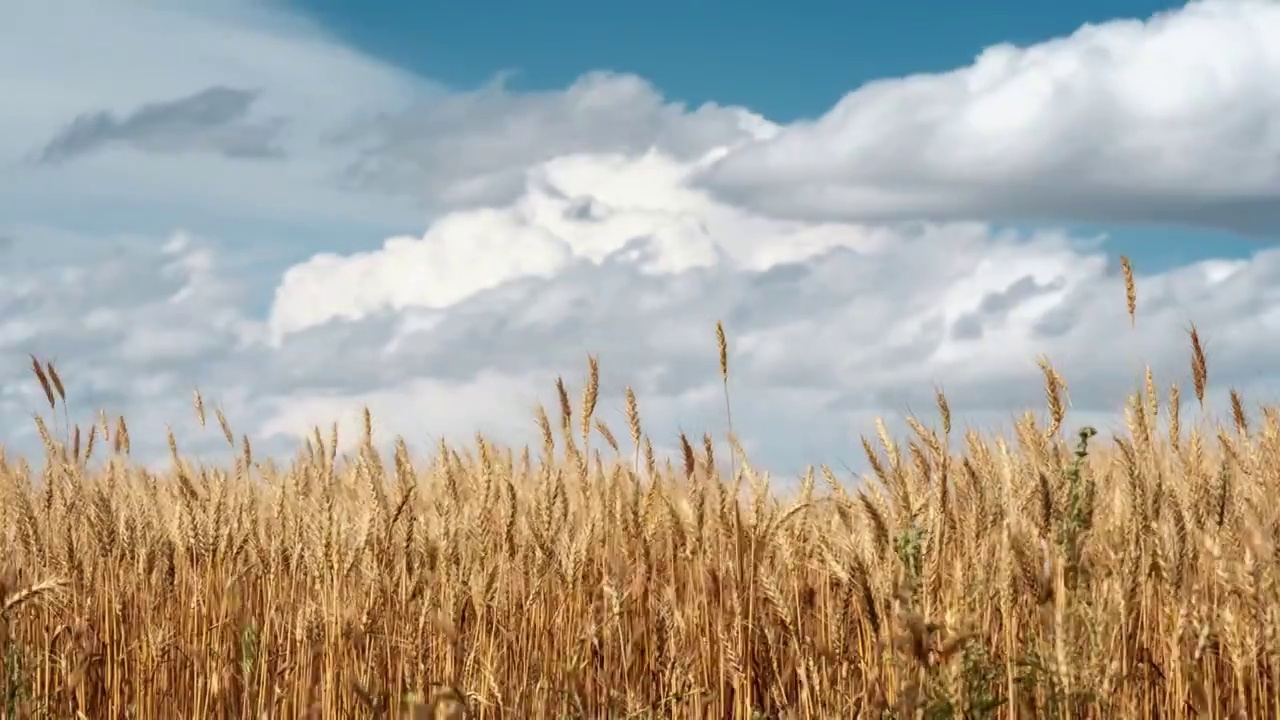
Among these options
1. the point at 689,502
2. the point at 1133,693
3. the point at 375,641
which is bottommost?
the point at 1133,693

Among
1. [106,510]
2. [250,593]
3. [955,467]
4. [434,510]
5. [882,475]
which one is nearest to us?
[882,475]

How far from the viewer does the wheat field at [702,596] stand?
3043 mm

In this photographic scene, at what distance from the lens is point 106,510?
174 inches

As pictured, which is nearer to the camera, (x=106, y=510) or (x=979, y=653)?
(x=979, y=653)

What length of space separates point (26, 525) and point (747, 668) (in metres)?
2.73

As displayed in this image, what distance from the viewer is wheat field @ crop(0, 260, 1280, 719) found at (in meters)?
3.04

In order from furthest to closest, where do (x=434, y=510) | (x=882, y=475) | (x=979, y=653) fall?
(x=434, y=510), (x=882, y=475), (x=979, y=653)

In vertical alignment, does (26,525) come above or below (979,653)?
above

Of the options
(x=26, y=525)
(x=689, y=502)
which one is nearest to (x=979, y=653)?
(x=689, y=502)

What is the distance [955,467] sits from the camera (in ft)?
18.2

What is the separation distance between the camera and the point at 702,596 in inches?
159

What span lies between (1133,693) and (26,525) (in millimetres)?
3733

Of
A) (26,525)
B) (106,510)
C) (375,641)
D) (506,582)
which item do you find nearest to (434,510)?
(506,582)

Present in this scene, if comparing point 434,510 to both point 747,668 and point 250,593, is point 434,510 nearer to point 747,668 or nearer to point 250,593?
point 250,593
